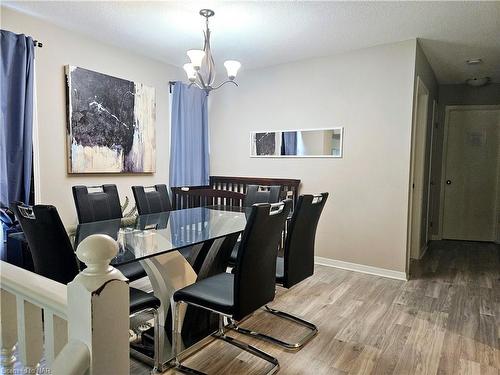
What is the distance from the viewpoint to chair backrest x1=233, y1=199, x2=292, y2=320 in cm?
162

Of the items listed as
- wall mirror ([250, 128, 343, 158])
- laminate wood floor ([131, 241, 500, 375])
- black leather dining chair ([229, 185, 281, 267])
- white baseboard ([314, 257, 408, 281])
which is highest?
wall mirror ([250, 128, 343, 158])

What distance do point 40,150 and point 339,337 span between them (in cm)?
295

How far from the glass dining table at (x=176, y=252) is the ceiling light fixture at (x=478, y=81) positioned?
4.26 metres

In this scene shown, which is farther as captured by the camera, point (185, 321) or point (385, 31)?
point (385, 31)

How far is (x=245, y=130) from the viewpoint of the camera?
452 cm

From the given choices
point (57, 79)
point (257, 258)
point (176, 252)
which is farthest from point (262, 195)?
point (57, 79)

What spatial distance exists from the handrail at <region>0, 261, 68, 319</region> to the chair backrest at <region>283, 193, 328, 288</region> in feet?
4.88

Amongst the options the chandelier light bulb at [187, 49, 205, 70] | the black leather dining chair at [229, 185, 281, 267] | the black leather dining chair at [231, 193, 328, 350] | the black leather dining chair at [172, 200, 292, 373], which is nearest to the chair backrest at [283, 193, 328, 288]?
the black leather dining chair at [231, 193, 328, 350]

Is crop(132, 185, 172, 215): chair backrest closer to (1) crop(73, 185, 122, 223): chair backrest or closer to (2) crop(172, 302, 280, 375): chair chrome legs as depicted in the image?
(1) crop(73, 185, 122, 223): chair backrest

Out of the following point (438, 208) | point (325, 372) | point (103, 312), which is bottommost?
point (325, 372)

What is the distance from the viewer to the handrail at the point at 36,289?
702 mm

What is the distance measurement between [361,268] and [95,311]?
3.52 m

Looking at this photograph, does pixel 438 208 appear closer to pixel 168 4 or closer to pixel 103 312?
pixel 168 4

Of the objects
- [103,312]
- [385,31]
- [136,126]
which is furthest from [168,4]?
[103,312]
